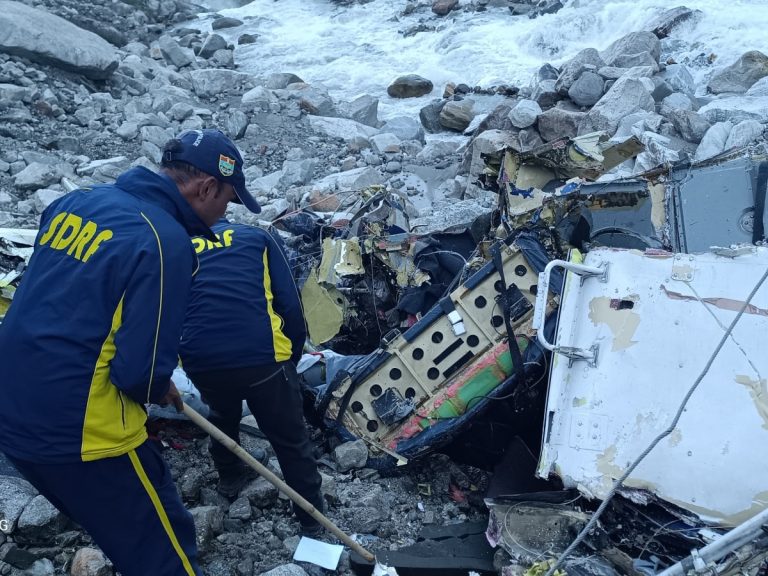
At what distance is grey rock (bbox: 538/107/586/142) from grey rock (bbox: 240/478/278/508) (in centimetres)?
691

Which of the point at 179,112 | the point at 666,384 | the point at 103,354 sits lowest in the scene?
the point at 179,112

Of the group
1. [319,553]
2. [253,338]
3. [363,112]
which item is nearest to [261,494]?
[319,553]

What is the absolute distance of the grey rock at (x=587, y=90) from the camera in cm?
1038

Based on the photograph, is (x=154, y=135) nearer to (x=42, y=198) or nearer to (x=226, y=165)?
(x=42, y=198)

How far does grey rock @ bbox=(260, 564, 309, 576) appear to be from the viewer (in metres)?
3.01

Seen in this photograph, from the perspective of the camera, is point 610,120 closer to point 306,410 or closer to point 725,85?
point 725,85

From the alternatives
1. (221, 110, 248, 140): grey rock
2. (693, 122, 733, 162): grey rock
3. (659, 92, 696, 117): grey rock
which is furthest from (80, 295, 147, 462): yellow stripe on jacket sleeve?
(221, 110, 248, 140): grey rock

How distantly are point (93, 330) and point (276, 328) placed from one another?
46.7 inches

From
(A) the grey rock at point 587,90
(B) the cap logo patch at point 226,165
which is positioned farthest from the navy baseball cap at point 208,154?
(A) the grey rock at point 587,90

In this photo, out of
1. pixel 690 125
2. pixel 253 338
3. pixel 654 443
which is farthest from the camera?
pixel 690 125

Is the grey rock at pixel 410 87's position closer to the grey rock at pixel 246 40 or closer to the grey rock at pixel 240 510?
the grey rock at pixel 246 40

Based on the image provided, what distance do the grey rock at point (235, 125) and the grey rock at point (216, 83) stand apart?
7.44 ft

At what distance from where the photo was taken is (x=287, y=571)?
9.89 ft

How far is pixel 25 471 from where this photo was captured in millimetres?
2324
